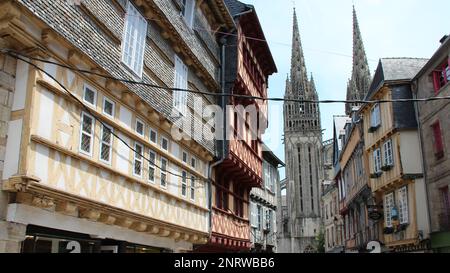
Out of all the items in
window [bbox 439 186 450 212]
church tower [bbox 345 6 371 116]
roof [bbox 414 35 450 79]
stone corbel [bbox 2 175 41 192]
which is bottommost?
stone corbel [bbox 2 175 41 192]

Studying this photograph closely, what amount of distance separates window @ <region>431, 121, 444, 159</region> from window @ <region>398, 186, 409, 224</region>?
218cm

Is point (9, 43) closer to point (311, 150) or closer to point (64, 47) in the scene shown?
point (64, 47)

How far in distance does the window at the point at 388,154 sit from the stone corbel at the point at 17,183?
1572 cm

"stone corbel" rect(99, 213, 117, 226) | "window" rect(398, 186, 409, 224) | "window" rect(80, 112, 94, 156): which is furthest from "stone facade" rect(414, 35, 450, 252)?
"window" rect(80, 112, 94, 156)

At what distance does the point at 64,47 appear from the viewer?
8.59 metres

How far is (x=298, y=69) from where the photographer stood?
353 ft

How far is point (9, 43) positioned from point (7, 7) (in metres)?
0.64

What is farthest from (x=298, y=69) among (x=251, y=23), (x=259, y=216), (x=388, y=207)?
(x=251, y=23)

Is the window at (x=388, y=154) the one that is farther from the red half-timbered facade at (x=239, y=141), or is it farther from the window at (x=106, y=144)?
the window at (x=106, y=144)

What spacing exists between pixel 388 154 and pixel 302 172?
7884cm

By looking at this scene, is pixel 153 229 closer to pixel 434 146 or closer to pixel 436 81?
pixel 434 146

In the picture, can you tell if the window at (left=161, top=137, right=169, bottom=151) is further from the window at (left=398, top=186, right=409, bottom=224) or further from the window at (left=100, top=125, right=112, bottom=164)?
the window at (left=398, top=186, right=409, bottom=224)

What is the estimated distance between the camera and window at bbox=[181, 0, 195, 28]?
48.4ft

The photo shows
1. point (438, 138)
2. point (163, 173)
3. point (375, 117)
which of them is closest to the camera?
point (163, 173)
